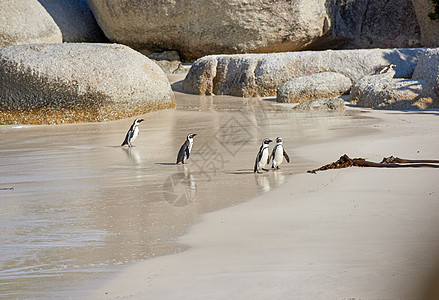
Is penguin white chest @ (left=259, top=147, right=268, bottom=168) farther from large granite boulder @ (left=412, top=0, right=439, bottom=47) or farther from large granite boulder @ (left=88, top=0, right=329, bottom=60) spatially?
large granite boulder @ (left=412, top=0, right=439, bottom=47)

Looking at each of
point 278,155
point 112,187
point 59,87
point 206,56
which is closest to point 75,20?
point 206,56

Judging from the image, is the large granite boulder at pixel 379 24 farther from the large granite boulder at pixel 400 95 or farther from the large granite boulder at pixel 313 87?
the large granite boulder at pixel 400 95

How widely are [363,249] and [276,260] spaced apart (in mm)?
417

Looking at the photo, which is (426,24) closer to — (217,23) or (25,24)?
(217,23)

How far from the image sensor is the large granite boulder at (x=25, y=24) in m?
16.5

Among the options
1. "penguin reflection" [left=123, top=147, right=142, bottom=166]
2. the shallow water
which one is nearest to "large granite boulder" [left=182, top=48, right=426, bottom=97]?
the shallow water

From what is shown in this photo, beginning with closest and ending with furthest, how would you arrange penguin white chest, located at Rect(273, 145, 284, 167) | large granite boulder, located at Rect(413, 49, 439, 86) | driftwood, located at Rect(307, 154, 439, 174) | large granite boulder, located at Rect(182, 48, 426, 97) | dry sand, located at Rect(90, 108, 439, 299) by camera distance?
dry sand, located at Rect(90, 108, 439, 299) → driftwood, located at Rect(307, 154, 439, 174) → penguin white chest, located at Rect(273, 145, 284, 167) → large granite boulder, located at Rect(413, 49, 439, 86) → large granite boulder, located at Rect(182, 48, 426, 97)

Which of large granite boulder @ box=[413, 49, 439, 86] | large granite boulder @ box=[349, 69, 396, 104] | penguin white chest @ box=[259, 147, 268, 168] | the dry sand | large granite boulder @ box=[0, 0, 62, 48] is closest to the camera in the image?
the dry sand

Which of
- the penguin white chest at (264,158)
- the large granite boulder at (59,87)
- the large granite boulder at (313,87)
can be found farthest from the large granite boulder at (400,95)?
the penguin white chest at (264,158)

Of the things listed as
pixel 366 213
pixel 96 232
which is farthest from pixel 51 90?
pixel 366 213

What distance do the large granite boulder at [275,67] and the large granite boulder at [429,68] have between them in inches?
50.9

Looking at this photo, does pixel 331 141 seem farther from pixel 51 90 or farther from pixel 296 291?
pixel 51 90

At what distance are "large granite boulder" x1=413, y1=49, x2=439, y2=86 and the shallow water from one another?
244 centimetres

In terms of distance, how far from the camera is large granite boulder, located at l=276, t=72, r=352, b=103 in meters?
12.8
